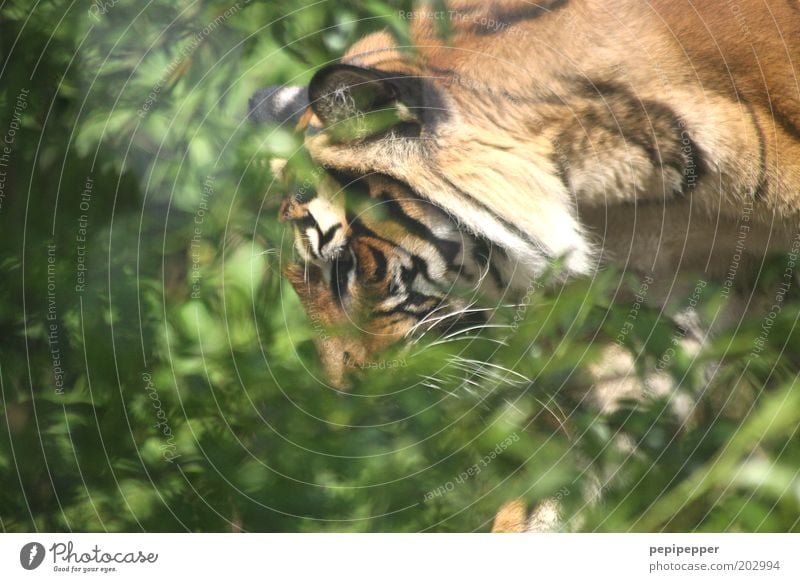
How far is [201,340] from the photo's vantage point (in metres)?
1.23

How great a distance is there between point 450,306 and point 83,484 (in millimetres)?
591

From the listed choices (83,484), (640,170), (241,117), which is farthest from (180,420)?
(640,170)

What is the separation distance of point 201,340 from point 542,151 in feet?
1.90

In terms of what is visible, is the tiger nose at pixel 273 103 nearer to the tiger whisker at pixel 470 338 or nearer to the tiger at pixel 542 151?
the tiger at pixel 542 151

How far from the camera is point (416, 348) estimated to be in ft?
4.19

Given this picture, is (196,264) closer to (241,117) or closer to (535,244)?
(241,117)
